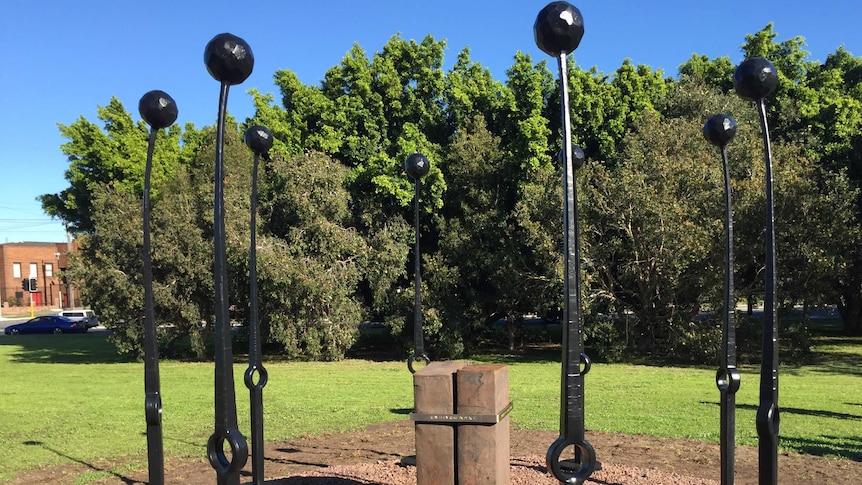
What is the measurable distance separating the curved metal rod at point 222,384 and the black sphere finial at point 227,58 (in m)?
0.23

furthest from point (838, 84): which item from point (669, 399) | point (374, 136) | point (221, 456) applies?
point (221, 456)

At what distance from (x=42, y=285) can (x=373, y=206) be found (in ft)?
176

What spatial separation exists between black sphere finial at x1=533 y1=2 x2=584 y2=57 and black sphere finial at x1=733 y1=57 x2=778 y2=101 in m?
1.39

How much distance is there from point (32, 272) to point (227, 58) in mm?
68292

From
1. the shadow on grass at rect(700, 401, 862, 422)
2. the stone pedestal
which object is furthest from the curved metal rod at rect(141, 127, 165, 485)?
the shadow on grass at rect(700, 401, 862, 422)

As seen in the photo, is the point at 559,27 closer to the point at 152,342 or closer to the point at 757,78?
the point at 757,78

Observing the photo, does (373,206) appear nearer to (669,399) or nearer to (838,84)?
(669,399)

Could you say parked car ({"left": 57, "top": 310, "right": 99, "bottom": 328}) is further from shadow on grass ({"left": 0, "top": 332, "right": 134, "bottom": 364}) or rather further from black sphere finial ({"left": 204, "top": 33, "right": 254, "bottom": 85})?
black sphere finial ({"left": 204, "top": 33, "right": 254, "bottom": 85})

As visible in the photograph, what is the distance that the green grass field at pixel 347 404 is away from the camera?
7922 millimetres

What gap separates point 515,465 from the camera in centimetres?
603

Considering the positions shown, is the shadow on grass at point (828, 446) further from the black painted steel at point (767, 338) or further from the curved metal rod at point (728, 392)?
the black painted steel at point (767, 338)

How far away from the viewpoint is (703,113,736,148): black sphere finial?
4.79 metres

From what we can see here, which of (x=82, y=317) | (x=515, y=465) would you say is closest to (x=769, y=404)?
(x=515, y=465)

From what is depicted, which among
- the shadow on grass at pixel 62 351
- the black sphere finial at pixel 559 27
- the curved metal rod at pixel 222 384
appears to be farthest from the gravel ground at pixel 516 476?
the shadow on grass at pixel 62 351
